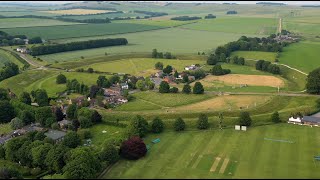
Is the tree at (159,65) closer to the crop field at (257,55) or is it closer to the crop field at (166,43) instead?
the crop field at (166,43)

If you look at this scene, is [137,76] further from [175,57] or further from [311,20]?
[311,20]

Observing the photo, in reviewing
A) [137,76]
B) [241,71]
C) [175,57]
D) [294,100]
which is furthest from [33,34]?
[294,100]

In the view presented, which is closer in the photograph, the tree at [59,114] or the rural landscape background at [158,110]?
the rural landscape background at [158,110]

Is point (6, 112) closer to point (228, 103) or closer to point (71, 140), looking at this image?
point (71, 140)

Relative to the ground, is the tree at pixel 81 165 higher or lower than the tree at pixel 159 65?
lower

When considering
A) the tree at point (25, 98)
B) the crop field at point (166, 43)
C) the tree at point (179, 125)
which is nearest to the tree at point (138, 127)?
the tree at point (179, 125)

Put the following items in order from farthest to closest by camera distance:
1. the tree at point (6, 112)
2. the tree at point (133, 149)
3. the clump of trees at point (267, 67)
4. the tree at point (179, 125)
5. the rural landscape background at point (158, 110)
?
the clump of trees at point (267, 67), the tree at point (6, 112), the tree at point (179, 125), the tree at point (133, 149), the rural landscape background at point (158, 110)

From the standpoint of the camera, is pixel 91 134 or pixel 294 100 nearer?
pixel 91 134

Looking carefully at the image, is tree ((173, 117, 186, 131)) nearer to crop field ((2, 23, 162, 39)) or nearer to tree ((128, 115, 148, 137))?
tree ((128, 115, 148, 137))
